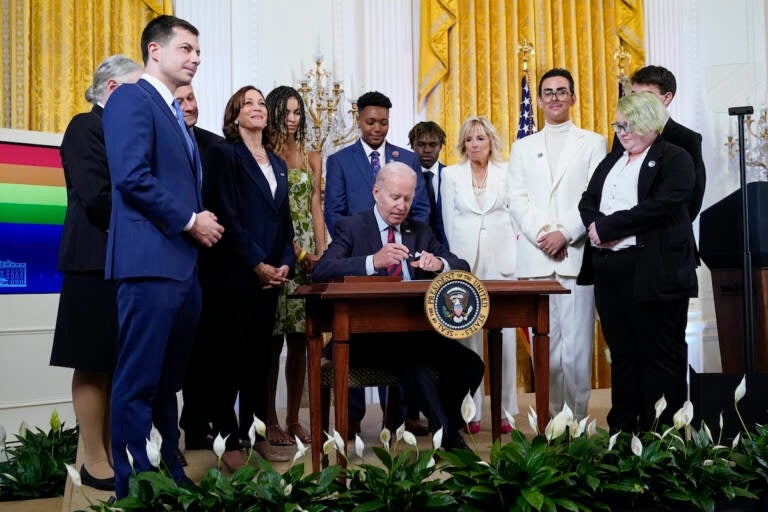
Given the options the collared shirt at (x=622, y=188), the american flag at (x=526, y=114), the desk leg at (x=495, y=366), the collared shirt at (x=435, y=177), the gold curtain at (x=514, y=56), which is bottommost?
the desk leg at (x=495, y=366)

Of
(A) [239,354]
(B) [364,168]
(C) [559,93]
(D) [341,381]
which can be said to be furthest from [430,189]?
(D) [341,381]

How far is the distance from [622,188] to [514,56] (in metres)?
3.33

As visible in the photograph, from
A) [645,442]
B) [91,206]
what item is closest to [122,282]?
[91,206]

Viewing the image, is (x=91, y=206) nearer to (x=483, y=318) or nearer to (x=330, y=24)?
(x=483, y=318)

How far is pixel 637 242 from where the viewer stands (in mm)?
3449

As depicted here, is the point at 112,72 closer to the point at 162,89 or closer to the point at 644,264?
the point at 162,89

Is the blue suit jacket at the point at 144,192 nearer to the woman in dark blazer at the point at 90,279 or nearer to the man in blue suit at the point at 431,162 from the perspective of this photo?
the woman in dark blazer at the point at 90,279

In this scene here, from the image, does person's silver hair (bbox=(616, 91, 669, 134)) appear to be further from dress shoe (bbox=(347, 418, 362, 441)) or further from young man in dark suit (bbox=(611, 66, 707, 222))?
dress shoe (bbox=(347, 418, 362, 441))

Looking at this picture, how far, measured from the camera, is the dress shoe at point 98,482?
9.52 feet

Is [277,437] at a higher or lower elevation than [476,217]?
lower

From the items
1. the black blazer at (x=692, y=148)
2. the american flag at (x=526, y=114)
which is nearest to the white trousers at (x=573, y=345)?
the black blazer at (x=692, y=148)

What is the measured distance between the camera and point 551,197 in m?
4.09

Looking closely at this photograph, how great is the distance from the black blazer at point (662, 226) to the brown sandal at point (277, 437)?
166 cm

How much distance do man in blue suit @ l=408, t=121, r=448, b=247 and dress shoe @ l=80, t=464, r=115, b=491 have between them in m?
2.20
